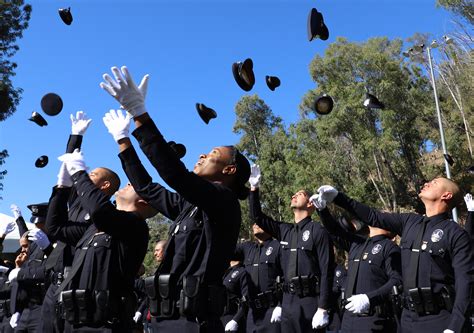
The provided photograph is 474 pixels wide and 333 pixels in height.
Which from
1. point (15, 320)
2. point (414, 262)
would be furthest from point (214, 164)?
point (15, 320)

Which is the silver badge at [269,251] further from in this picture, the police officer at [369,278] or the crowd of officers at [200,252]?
the police officer at [369,278]

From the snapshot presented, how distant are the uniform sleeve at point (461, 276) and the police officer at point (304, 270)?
2104mm

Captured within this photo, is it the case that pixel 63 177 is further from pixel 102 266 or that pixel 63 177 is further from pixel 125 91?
pixel 125 91

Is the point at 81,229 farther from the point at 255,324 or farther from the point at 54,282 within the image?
the point at 255,324

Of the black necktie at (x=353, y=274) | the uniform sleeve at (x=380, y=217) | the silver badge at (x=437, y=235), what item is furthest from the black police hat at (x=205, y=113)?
the silver badge at (x=437, y=235)

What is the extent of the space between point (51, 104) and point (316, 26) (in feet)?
11.6

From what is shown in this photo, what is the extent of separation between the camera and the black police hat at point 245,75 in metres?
6.18

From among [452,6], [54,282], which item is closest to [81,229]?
[54,282]

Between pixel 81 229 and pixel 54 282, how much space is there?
3.59 feet

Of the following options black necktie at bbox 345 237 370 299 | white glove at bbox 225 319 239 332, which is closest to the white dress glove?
black necktie at bbox 345 237 370 299

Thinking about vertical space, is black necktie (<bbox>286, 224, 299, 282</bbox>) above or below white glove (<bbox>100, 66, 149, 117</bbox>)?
below

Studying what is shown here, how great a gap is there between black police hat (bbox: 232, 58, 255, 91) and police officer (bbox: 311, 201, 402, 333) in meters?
1.57

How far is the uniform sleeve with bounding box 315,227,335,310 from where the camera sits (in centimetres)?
669

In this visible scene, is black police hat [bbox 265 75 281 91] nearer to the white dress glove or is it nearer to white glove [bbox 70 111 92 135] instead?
the white dress glove
